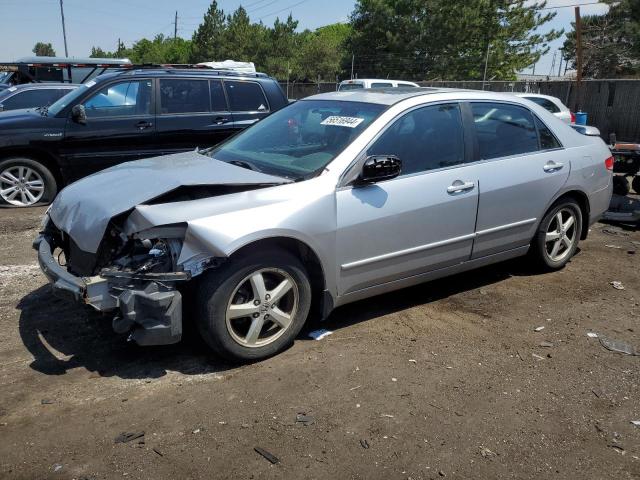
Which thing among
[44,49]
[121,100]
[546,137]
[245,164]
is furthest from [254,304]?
[44,49]

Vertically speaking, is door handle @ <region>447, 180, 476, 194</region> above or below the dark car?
below

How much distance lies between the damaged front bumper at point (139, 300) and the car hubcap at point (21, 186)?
513 centimetres

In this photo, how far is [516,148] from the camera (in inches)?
196

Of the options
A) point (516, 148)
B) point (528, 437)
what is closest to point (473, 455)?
point (528, 437)

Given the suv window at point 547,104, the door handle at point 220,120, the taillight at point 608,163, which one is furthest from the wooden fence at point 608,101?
the door handle at point 220,120

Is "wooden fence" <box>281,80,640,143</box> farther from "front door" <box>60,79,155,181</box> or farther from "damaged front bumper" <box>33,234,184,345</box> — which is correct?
"damaged front bumper" <box>33,234,184,345</box>

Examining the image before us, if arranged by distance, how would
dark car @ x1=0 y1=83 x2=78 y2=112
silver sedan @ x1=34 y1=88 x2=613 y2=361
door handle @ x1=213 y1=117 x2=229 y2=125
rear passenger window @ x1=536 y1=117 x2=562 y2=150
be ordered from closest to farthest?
1. silver sedan @ x1=34 y1=88 x2=613 y2=361
2. rear passenger window @ x1=536 y1=117 x2=562 y2=150
3. door handle @ x1=213 y1=117 x2=229 y2=125
4. dark car @ x1=0 y1=83 x2=78 y2=112

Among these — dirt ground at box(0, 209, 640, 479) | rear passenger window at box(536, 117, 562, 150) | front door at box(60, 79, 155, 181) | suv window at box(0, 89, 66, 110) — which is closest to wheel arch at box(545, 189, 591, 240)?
rear passenger window at box(536, 117, 562, 150)

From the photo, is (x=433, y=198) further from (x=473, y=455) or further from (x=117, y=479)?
(x=117, y=479)

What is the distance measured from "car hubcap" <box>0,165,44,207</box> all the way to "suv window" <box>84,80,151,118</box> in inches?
44.5

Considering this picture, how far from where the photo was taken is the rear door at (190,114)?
8102mm

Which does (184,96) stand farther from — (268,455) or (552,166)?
(268,455)

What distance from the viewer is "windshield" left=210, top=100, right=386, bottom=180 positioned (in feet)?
13.4

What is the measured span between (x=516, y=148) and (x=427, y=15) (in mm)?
38596
